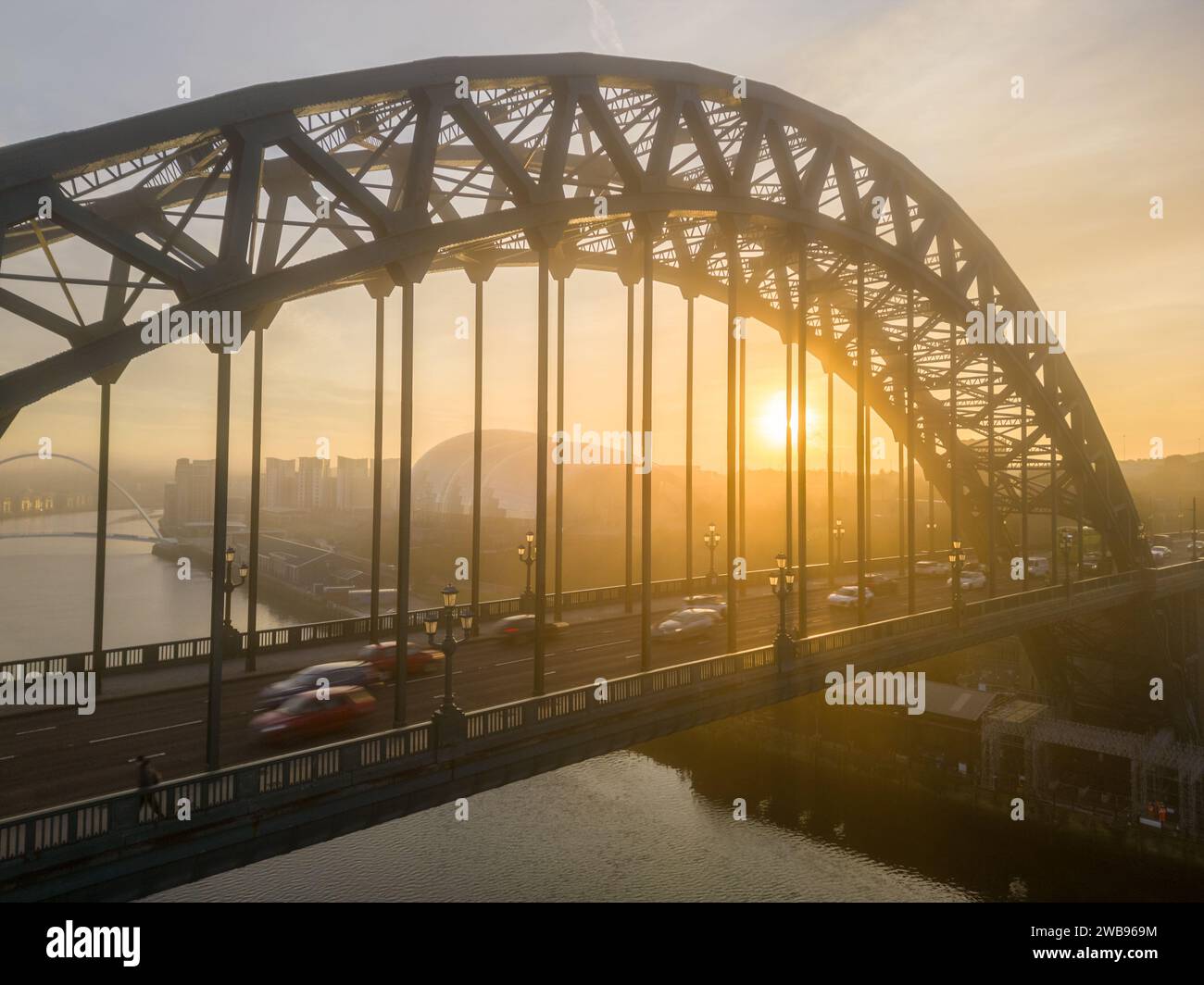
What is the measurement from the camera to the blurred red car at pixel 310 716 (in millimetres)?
17438

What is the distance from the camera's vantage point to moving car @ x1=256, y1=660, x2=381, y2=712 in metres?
19.4

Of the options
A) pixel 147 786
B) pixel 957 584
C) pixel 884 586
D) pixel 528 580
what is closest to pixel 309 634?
pixel 528 580

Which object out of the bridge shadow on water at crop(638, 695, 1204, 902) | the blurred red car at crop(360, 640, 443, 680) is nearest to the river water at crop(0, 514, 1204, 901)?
the bridge shadow on water at crop(638, 695, 1204, 902)

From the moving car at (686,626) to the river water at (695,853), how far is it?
1156 cm

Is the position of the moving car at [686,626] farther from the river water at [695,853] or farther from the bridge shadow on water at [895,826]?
the bridge shadow on water at [895,826]

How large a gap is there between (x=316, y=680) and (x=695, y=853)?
25057mm

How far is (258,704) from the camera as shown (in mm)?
19641

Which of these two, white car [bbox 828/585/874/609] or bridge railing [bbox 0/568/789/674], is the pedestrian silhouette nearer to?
bridge railing [bbox 0/568/789/674]

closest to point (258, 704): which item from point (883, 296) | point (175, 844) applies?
point (175, 844)

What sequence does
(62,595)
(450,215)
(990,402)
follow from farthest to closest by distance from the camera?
(62,595)
(990,402)
(450,215)

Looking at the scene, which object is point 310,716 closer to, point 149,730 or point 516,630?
point 149,730
